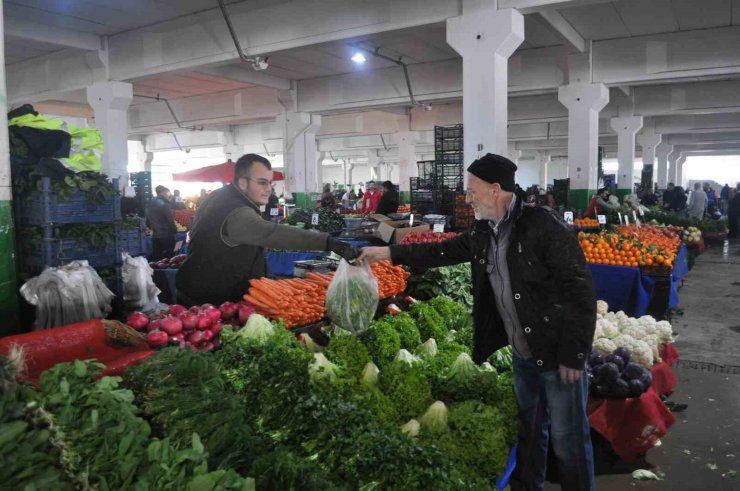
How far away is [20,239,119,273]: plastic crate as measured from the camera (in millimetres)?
3566

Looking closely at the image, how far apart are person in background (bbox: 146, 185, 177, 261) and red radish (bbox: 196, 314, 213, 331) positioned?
25.7ft

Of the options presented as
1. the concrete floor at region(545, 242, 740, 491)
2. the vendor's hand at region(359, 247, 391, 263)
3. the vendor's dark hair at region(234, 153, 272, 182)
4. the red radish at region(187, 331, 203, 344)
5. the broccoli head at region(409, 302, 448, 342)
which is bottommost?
the concrete floor at region(545, 242, 740, 491)

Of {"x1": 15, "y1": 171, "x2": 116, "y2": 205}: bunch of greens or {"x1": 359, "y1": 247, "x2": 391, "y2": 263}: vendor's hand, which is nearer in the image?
{"x1": 359, "y1": 247, "x2": 391, "y2": 263}: vendor's hand

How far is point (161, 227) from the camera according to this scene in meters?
10.5

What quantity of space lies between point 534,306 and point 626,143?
16767 mm

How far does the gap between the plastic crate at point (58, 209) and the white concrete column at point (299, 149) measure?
12528mm

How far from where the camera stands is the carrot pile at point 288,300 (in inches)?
135

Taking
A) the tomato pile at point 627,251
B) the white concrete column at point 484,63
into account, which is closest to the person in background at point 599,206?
the tomato pile at point 627,251

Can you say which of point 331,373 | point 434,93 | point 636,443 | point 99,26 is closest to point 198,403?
point 331,373

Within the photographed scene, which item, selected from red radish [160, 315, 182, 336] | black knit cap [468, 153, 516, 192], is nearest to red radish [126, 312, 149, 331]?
red radish [160, 315, 182, 336]

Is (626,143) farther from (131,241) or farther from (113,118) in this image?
(131,241)

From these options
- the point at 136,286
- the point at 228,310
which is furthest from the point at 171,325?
the point at 136,286

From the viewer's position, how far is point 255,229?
319 cm

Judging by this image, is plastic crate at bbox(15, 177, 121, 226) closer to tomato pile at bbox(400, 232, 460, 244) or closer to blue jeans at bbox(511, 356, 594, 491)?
blue jeans at bbox(511, 356, 594, 491)
